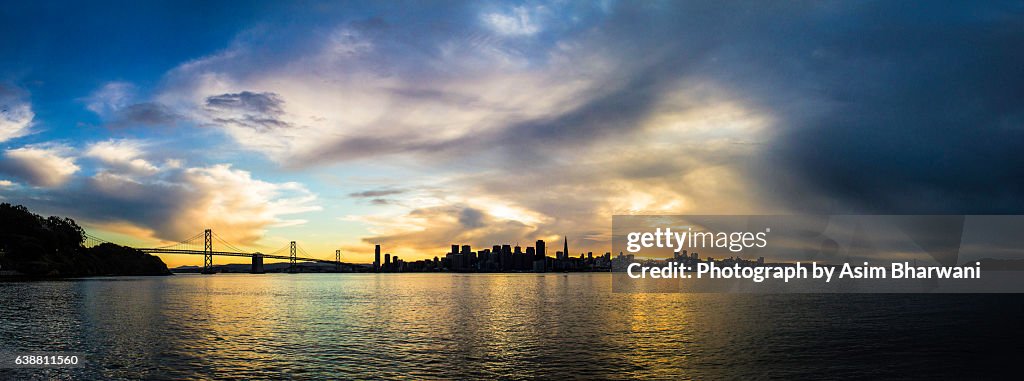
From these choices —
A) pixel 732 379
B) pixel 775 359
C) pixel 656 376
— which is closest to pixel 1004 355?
pixel 775 359

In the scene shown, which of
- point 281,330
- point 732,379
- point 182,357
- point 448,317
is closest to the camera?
point 732,379

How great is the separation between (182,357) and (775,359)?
132 feet

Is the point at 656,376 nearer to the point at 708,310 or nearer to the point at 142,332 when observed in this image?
the point at 142,332

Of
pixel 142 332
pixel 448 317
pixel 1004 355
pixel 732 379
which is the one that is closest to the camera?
pixel 732 379

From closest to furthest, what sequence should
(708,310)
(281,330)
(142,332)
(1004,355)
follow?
(1004,355) < (142,332) < (281,330) < (708,310)

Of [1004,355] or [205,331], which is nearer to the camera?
[1004,355]

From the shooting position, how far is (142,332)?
5562 centimetres

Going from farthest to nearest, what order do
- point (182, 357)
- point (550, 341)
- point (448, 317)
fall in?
point (448, 317) → point (550, 341) → point (182, 357)

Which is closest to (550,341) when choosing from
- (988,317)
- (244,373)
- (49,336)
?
(244,373)

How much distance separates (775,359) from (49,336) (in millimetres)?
57497

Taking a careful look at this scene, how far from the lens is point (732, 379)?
35.8 m

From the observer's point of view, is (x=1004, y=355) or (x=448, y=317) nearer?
(x=1004, y=355)

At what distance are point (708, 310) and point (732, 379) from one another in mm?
52275

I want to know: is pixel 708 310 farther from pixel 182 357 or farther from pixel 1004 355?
pixel 182 357
